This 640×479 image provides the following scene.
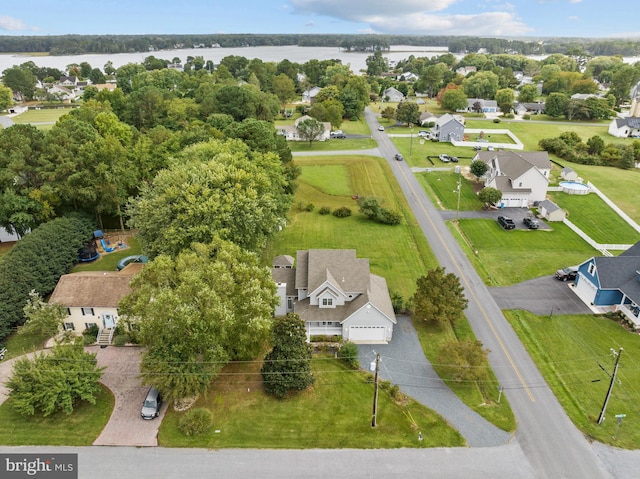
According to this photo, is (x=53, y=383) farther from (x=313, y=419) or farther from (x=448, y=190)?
(x=448, y=190)

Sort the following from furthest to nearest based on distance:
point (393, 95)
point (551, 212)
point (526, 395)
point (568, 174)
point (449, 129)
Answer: point (393, 95) < point (449, 129) < point (568, 174) < point (551, 212) < point (526, 395)

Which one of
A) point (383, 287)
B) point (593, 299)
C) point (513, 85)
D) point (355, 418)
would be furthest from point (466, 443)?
point (513, 85)

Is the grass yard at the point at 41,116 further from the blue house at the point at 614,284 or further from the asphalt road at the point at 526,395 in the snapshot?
the blue house at the point at 614,284

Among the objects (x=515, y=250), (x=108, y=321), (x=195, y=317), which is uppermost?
(x=195, y=317)

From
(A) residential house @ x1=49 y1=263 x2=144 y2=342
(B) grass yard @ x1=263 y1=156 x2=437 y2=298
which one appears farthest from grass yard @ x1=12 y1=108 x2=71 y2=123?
(A) residential house @ x1=49 y1=263 x2=144 y2=342

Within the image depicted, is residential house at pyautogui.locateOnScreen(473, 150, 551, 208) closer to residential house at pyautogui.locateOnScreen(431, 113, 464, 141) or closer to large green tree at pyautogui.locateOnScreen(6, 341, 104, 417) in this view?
residential house at pyautogui.locateOnScreen(431, 113, 464, 141)

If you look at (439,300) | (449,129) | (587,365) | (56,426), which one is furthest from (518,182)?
(56,426)

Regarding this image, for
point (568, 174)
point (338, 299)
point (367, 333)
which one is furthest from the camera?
point (568, 174)
